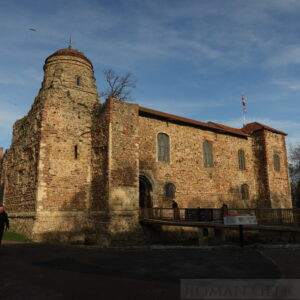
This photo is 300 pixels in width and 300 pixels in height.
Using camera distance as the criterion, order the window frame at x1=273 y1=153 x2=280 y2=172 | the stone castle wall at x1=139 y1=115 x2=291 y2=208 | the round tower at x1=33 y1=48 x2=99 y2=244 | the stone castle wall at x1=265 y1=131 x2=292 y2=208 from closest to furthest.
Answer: the round tower at x1=33 y1=48 x2=99 y2=244 < the stone castle wall at x1=139 y1=115 x2=291 y2=208 < the stone castle wall at x1=265 y1=131 x2=292 y2=208 < the window frame at x1=273 y1=153 x2=280 y2=172

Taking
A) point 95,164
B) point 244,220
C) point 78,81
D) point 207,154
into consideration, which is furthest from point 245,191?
point 78,81

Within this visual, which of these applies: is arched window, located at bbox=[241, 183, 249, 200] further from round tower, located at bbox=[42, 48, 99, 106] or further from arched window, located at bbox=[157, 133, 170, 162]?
round tower, located at bbox=[42, 48, 99, 106]

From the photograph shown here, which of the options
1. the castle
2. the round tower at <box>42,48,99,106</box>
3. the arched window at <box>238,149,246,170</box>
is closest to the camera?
the castle

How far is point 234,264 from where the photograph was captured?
21.9 ft

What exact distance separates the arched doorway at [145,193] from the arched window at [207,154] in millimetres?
5080

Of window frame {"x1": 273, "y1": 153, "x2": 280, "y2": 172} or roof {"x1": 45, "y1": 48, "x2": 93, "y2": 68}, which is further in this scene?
window frame {"x1": 273, "y1": 153, "x2": 280, "y2": 172}

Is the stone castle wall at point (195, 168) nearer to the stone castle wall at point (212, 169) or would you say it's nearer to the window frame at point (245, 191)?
the stone castle wall at point (212, 169)

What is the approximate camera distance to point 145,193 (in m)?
17.7

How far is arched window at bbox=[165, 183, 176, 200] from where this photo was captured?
18083 mm

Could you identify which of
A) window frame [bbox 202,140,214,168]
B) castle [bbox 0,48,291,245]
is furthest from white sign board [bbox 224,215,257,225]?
window frame [bbox 202,140,214,168]

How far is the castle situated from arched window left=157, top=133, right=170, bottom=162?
0.07m

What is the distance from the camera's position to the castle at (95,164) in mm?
14670

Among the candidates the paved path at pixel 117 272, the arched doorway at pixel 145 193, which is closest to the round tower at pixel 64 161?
the arched doorway at pixel 145 193

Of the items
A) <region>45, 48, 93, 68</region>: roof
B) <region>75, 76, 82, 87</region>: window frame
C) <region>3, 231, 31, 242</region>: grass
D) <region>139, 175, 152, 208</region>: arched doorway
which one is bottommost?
<region>3, 231, 31, 242</region>: grass
